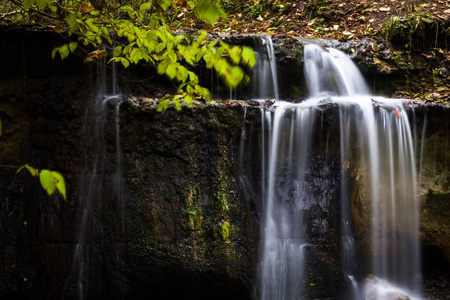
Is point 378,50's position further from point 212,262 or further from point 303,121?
point 212,262


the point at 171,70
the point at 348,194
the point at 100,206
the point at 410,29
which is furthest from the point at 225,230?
the point at 410,29

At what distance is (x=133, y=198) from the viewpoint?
3.55 metres

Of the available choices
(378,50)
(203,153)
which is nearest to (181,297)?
(203,153)

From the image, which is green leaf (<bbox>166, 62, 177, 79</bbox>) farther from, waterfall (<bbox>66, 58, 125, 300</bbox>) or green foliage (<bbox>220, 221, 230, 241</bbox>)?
green foliage (<bbox>220, 221, 230, 241</bbox>)

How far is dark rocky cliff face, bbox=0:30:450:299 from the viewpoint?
3467mm

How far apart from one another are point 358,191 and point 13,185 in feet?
13.9

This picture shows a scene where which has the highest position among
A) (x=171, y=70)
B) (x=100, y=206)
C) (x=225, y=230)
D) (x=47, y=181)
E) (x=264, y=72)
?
(x=264, y=72)

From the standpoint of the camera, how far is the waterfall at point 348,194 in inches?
148

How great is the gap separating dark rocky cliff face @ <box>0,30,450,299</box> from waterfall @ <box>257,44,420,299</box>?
0.42 ft

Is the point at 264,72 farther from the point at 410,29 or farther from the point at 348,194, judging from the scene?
the point at 410,29

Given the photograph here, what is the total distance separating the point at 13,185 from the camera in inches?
155

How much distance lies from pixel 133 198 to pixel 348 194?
8.36ft

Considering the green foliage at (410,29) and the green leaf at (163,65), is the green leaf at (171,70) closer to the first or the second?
the green leaf at (163,65)

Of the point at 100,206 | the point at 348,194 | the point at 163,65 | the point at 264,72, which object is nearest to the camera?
the point at 163,65
